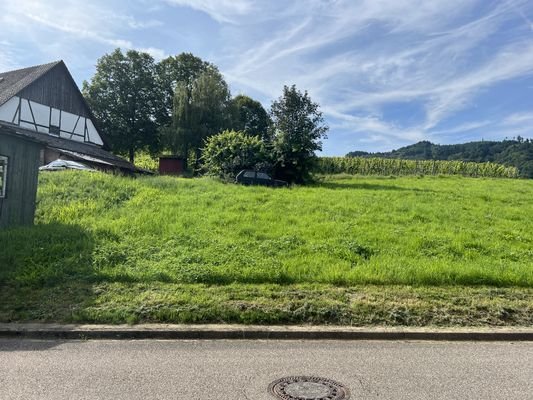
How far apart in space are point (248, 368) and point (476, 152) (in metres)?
75.1

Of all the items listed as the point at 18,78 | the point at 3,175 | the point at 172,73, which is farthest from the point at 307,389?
the point at 172,73

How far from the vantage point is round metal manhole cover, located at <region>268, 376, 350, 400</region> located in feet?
13.4

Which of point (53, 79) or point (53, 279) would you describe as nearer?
point (53, 279)

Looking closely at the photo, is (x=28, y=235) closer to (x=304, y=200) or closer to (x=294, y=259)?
(x=294, y=259)

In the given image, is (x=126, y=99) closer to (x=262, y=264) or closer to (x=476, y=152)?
(x=262, y=264)

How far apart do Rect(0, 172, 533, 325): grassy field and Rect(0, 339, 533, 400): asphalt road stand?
711 millimetres

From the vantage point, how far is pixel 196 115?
44.0 m

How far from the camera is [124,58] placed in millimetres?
51531

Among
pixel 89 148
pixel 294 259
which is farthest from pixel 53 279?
pixel 89 148

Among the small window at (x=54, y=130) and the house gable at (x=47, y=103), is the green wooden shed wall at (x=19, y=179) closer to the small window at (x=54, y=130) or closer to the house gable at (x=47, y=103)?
the house gable at (x=47, y=103)

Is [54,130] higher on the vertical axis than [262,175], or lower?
higher

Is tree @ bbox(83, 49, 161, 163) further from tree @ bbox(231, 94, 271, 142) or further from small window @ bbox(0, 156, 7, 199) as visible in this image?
small window @ bbox(0, 156, 7, 199)

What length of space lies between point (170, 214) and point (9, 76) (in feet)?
96.5

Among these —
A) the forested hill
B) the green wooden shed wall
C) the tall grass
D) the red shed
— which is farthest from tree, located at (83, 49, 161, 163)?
the green wooden shed wall
